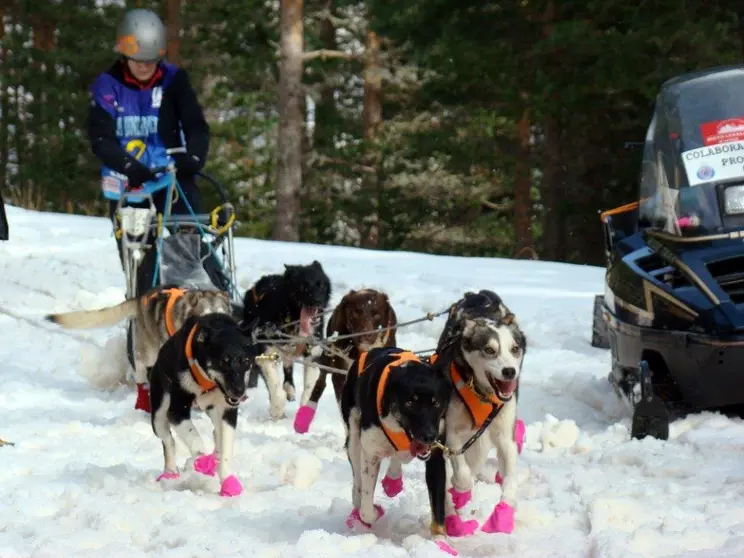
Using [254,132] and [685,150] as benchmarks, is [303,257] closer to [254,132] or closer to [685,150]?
[685,150]

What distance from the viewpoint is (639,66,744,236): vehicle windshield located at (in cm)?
706

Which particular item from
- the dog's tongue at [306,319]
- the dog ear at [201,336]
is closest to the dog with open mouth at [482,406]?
the dog ear at [201,336]

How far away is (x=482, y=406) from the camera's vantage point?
5012mm

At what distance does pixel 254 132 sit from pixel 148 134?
20.5 meters

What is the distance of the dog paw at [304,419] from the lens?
294 inches

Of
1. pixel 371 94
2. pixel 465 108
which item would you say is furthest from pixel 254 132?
pixel 465 108

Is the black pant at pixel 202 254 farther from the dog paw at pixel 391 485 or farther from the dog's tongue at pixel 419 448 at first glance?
the dog's tongue at pixel 419 448

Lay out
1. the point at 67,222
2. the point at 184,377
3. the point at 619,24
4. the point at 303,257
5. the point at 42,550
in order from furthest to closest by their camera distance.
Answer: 1. the point at 619,24
2. the point at 67,222
3. the point at 303,257
4. the point at 184,377
5. the point at 42,550

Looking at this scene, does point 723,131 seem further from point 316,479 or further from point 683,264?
point 316,479

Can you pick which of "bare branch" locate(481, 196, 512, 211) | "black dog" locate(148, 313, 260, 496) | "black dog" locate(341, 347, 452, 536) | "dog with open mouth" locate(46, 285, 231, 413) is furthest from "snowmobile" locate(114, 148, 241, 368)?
"bare branch" locate(481, 196, 512, 211)

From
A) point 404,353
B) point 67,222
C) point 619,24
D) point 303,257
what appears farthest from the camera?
point 619,24

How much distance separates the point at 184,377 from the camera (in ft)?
19.5

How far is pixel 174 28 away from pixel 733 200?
20.4m

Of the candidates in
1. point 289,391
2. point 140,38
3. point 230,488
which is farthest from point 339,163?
point 230,488
